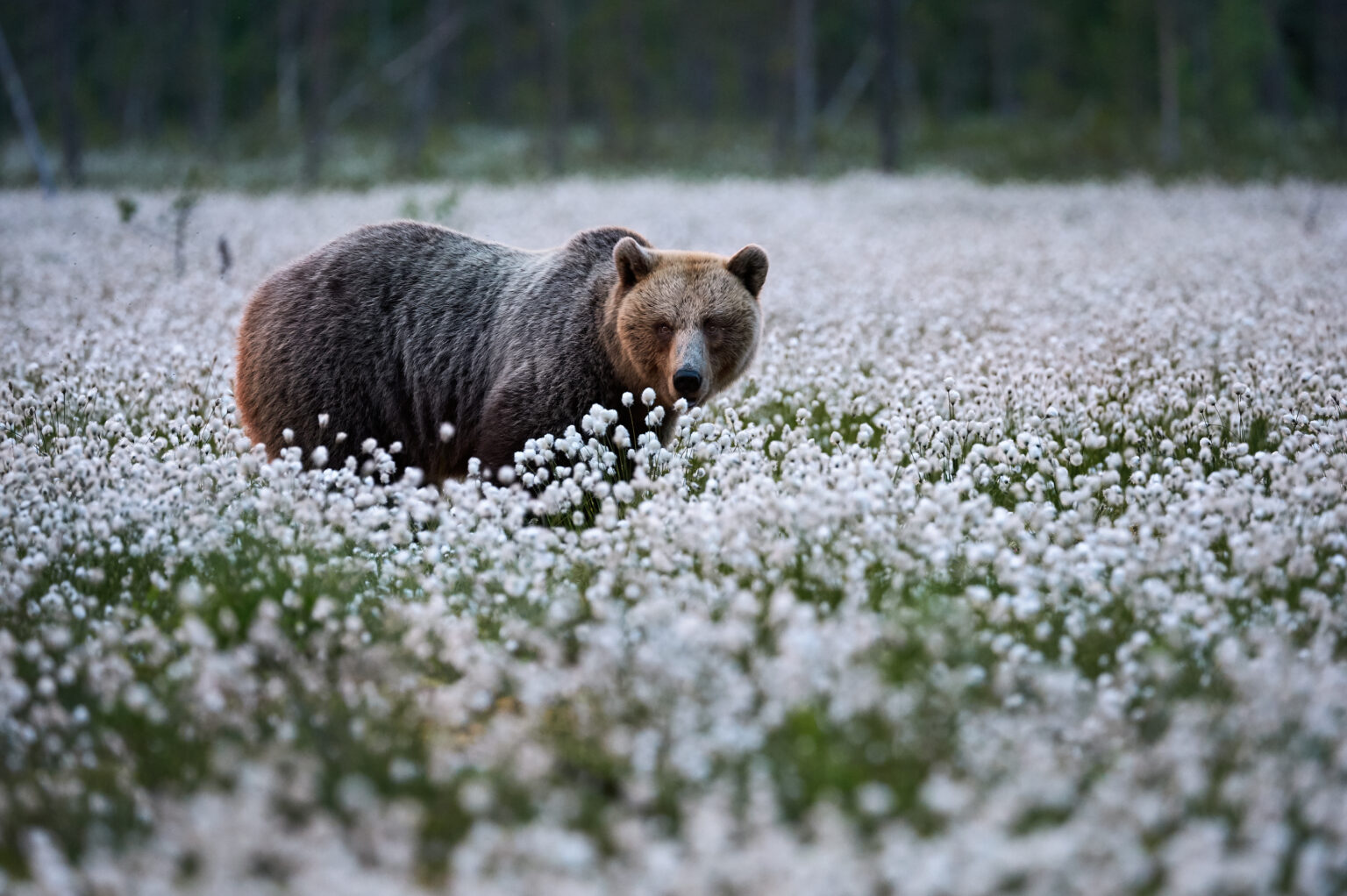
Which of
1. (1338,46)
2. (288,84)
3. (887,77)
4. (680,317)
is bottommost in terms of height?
(680,317)

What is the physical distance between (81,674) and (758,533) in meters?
2.53

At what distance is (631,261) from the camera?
625 centimetres

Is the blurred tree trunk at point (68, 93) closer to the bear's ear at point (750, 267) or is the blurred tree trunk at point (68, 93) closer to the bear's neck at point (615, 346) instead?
the bear's neck at point (615, 346)

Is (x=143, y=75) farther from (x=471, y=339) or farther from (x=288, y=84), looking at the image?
(x=471, y=339)

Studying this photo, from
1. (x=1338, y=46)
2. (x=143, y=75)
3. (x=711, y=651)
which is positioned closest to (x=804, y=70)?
(x=1338, y=46)

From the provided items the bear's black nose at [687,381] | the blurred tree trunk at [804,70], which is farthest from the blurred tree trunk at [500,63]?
the bear's black nose at [687,381]

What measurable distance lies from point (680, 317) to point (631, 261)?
446 mm

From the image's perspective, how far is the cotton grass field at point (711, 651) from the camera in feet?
8.46

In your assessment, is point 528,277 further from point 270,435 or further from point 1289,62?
point 1289,62

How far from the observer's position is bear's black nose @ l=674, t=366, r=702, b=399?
5.75 m

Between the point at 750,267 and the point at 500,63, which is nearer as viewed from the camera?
the point at 750,267

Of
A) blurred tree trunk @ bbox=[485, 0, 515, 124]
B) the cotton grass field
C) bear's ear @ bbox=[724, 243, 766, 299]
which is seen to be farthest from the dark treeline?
the cotton grass field

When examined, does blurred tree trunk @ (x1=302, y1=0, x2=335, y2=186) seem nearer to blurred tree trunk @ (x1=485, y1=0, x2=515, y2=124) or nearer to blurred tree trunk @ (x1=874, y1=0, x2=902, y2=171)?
blurred tree trunk @ (x1=874, y1=0, x2=902, y2=171)

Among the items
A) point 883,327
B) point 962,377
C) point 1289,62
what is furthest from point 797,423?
point 1289,62
